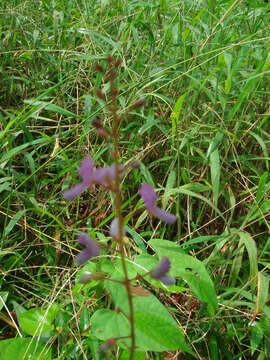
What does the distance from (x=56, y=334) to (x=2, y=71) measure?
1250mm

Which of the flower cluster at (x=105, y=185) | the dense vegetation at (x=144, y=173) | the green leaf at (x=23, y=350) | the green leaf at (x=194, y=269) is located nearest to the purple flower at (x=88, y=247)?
the flower cluster at (x=105, y=185)

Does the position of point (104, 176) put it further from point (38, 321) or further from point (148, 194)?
point (38, 321)

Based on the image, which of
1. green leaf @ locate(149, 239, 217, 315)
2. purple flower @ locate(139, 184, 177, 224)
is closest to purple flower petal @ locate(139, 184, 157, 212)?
purple flower @ locate(139, 184, 177, 224)

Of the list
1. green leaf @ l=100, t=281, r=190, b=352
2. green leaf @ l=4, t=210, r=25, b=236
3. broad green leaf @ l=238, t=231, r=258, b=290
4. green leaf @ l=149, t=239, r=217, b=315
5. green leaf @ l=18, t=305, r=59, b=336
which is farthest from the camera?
green leaf @ l=4, t=210, r=25, b=236

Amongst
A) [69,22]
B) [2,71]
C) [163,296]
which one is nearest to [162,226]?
[163,296]

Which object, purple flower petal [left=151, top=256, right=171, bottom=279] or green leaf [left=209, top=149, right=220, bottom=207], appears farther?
green leaf [left=209, top=149, right=220, bottom=207]

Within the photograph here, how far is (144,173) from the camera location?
1724 millimetres

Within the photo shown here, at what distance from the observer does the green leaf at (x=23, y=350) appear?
1.20 meters

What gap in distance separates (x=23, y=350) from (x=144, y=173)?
2.24 ft

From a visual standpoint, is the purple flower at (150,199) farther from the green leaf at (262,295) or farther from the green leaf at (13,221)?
the green leaf at (13,221)

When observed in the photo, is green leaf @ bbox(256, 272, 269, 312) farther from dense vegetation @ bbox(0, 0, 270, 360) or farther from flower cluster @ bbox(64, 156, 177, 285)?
flower cluster @ bbox(64, 156, 177, 285)

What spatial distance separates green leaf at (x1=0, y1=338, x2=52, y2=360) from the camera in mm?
1200

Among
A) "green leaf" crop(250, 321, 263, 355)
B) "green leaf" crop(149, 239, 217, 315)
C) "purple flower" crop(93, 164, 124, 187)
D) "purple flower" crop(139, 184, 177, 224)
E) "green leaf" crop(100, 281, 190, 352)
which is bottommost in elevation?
"green leaf" crop(250, 321, 263, 355)

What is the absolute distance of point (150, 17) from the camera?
2.38 meters
